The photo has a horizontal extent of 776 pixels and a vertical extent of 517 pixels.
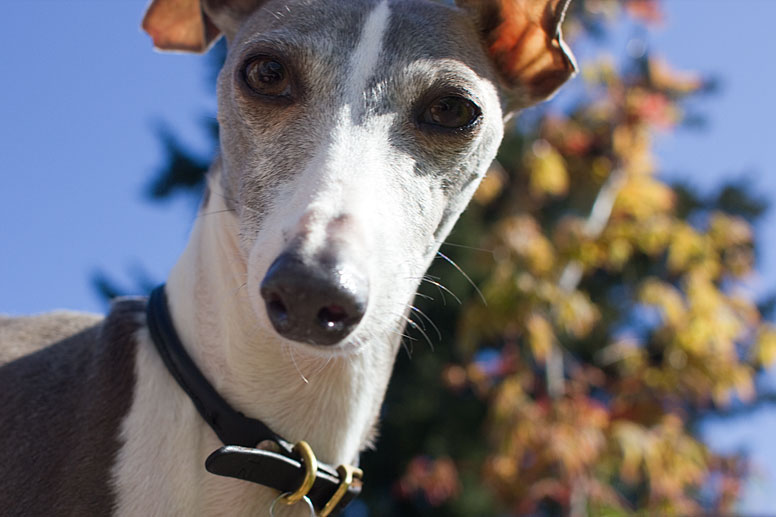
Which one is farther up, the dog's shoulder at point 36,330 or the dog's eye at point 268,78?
the dog's eye at point 268,78

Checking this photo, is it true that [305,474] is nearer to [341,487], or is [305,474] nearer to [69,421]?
[341,487]

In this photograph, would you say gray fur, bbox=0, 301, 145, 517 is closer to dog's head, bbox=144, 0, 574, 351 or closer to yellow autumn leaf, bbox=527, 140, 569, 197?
dog's head, bbox=144, 0, 574, 351

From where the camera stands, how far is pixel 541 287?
18.1ft

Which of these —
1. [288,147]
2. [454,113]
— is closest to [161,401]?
[288,147]

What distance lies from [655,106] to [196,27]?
4.91 m

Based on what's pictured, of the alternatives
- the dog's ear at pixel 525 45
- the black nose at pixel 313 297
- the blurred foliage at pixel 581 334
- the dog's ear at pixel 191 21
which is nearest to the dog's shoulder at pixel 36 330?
the dog's ear at pixel 191 21

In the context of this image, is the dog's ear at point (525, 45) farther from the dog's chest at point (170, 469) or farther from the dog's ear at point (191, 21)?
the dog's chest at point (170, 469)

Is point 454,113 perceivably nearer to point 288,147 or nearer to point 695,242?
point 288,147

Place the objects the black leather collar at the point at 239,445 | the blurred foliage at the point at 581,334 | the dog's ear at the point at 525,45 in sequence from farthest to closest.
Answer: the blurred foliage at the point at 581,334, the dog's ear at the point at 525,45, the black leather collar at the point at 239,445

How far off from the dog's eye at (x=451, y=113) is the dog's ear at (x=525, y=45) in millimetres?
486

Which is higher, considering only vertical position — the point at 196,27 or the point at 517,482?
the point at 196,27

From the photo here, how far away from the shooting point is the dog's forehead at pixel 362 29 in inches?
82.3

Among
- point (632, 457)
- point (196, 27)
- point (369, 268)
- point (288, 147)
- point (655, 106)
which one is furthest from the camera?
point (655, 106)

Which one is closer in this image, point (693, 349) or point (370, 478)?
point (693, 349)
